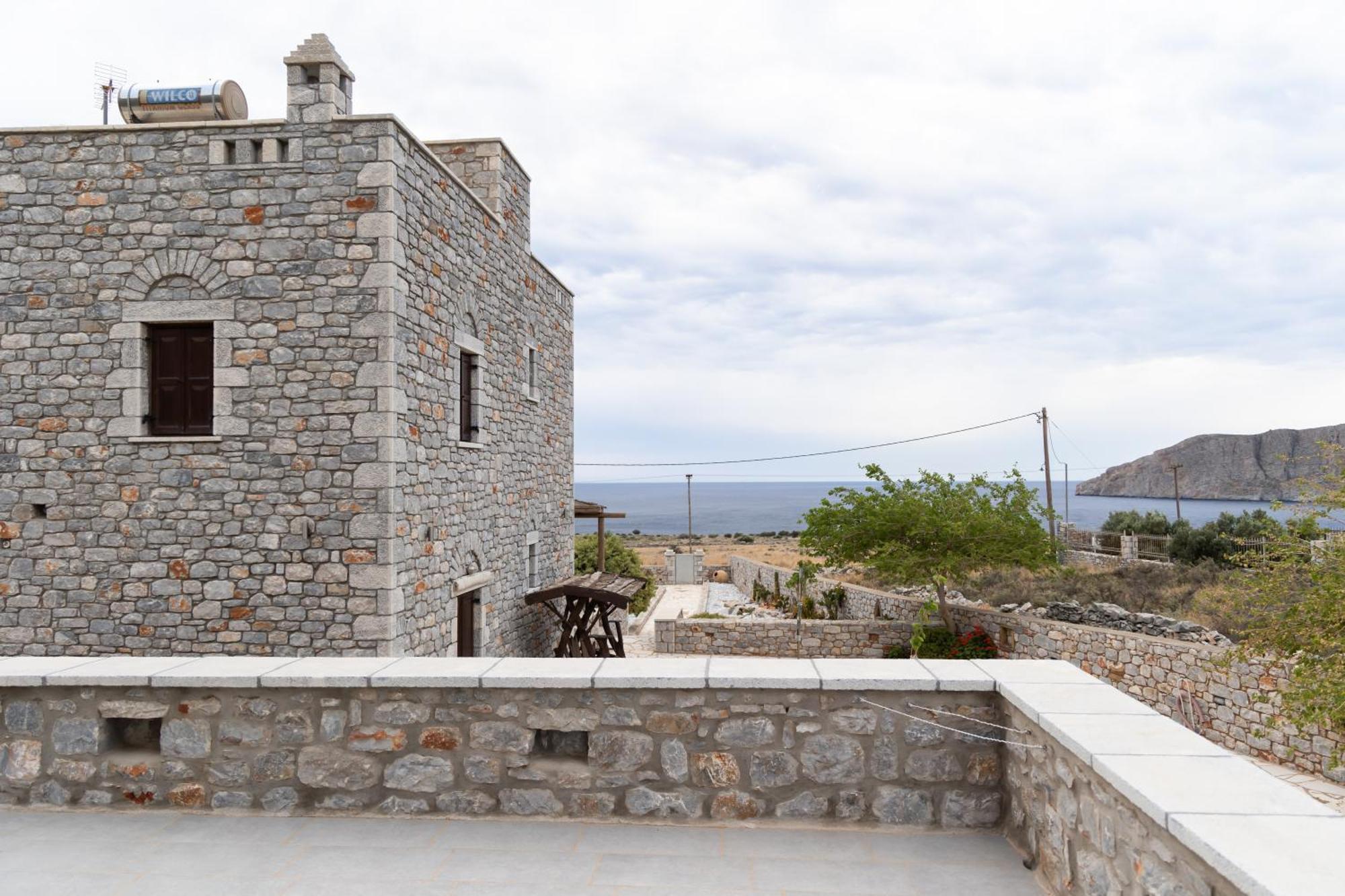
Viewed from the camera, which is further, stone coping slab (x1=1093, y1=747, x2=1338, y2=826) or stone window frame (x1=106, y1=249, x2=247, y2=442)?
stone window frame (x1=106, y1=249, x2=247, y2=442)

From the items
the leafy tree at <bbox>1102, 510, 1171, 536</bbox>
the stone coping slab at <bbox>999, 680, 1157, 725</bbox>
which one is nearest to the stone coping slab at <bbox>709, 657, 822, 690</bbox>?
the stone coping slab at <bbox>999, 680, 1157, 725</bbox>

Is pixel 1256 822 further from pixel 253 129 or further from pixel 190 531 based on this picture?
pixel 253 129

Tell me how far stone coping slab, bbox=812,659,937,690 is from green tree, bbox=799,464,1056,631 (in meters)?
14.2

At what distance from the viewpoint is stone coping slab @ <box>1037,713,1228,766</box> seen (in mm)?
2787

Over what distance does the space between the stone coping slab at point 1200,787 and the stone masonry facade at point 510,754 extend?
3.71 feet

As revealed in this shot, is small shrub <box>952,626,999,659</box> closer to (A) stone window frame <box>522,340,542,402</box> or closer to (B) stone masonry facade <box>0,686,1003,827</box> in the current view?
(A) stone window frame <box>522,340,542,402</box>

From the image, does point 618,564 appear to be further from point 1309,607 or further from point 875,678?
point 875,678

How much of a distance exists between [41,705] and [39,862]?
879 mm

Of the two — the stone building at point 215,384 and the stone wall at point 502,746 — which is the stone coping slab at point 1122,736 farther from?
the stone building at point 215,384

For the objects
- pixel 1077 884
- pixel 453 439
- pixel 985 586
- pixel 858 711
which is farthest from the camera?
pixel 985 586

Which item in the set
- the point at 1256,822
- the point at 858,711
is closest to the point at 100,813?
the point at 858,711

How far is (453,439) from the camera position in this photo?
1066 cm

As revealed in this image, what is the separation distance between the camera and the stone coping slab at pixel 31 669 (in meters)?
3.96

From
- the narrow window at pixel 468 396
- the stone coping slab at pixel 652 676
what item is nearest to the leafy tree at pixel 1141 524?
the narrow window at pixel 468 396
